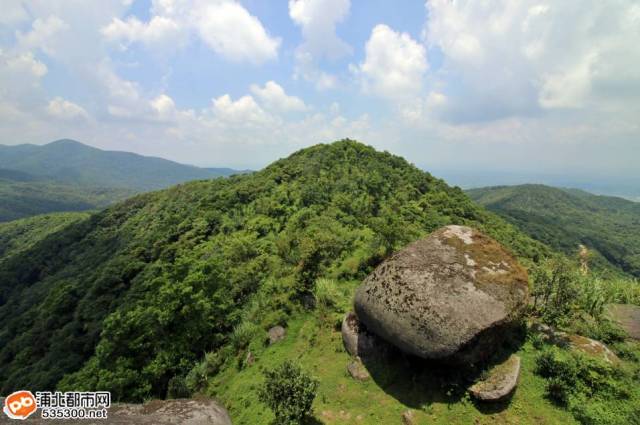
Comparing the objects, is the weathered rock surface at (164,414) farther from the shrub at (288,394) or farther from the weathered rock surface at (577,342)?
the weathered rock surface at (577,342)

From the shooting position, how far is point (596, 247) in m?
144

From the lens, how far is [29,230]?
422 ft

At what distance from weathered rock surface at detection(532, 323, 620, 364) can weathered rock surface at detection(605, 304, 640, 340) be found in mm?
2087

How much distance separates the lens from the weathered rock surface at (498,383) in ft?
35.3

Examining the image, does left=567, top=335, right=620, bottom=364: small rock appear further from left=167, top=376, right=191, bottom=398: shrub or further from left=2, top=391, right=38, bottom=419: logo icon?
left=167, top=376, right=191, bottom=398: shrub

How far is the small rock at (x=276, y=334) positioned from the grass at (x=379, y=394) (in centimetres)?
119

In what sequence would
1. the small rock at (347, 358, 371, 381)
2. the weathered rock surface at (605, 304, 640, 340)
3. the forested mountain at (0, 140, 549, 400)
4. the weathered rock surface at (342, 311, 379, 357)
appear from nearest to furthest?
the weathered rock surface at (605, 304, 640, 340), the small rock at (347, 358, 371, 381), the weathered rock surface at (342, 311, 379, 357), the forested mountain at (0, 140, 549, 400)

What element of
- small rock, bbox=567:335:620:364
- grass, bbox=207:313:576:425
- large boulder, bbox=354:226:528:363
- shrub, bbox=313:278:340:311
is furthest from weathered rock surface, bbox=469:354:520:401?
shrub, bbox=313:278:340:311

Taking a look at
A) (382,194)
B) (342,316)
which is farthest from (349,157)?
(342,316)

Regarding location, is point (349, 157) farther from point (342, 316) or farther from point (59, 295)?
point (59, 295)

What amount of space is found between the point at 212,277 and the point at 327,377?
532 inches

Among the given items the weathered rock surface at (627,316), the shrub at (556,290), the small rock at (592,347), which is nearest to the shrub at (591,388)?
the small rock at (592,347)

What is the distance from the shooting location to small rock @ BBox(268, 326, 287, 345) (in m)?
19.5

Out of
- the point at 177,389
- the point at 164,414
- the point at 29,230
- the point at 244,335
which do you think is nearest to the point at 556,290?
the point at 164,414
